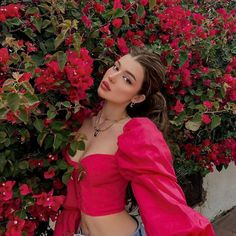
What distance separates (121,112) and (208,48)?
0.67 metres

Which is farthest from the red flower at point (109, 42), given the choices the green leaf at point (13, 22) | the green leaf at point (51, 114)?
the green leaf at point (51, 114)

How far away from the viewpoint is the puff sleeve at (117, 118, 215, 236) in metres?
1.50

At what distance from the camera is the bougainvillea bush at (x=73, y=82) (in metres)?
1.52

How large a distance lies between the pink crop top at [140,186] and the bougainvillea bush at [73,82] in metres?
0.10

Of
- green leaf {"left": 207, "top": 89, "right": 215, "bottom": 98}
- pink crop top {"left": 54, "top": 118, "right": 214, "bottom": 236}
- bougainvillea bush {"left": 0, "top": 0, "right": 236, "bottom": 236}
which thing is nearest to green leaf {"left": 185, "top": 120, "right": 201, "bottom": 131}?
bougainvillea bush {"left": 0, "top": 0, "right": 236, "bottom": 236}

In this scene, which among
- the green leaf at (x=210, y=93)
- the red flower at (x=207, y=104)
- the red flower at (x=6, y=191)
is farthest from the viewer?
the green leaf at (x=210, y=93)

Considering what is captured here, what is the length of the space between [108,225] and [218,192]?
102 inches

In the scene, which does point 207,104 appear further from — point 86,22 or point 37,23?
point 37,23

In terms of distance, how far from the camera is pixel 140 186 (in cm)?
160

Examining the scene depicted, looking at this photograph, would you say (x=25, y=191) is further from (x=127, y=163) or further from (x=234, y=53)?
(x=234, y=53)

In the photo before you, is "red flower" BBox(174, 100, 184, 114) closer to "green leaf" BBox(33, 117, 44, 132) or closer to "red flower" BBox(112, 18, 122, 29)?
"red flower" BBox(112, 18, 122, 29)

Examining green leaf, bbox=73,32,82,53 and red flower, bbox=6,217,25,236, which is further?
green leaf, bbox=73,32,82,53

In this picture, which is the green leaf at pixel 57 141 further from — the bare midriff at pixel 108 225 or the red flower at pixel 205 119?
the red flower at pixel 205 119

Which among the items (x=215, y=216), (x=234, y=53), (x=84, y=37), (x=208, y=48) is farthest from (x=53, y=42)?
(x=215, y=216)
